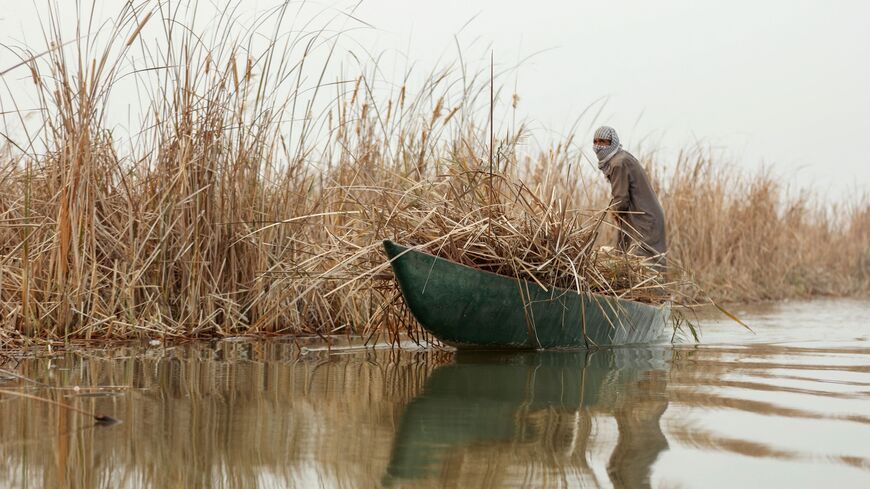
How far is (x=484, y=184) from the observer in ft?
18.6

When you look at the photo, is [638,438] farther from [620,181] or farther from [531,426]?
[620,181]

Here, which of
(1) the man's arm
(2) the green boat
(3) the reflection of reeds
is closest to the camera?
(3) the reflection of reeds

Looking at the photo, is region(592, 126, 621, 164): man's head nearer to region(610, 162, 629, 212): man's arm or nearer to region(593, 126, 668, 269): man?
region(593, 126, 668, 269): man

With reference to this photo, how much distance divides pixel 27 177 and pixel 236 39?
1567 millimetres

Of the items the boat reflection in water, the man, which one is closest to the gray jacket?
the man

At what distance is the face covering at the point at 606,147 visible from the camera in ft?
25.6

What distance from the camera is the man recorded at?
765 cm

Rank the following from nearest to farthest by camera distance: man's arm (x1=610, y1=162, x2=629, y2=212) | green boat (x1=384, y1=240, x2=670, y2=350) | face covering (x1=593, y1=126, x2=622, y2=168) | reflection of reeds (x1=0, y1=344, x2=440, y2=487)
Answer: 1. reflection of reeds (x1=0, y1=344, x2=440, y2=487)
2. green boat (x1=384, y1=240, x2=670, y2=350)
3. man's arm (x1=610, y1=162, x2=629, y2=212)
4. face covering (x1=593, y1=126, x2=622, y2=168)

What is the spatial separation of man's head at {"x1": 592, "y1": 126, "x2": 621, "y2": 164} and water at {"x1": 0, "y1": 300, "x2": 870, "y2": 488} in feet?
7.83

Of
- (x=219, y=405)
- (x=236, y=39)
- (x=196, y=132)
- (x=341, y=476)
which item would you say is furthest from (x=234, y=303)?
(x=341, y=476)

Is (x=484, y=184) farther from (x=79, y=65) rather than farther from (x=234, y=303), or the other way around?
(x=79, y=65)

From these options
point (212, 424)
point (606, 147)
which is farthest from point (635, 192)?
point (212, 424)

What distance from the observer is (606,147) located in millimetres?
7852

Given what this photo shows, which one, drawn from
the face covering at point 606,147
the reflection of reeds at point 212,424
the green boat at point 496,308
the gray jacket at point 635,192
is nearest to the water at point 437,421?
the reflection of reeds at point 212,424
